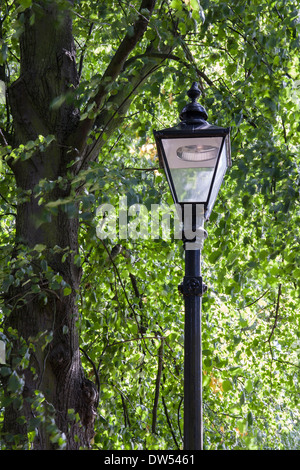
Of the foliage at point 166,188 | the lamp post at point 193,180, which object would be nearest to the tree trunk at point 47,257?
the foliage at point 166,188

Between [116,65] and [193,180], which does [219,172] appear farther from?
[116,65]

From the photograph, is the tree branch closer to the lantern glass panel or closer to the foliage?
the foliage

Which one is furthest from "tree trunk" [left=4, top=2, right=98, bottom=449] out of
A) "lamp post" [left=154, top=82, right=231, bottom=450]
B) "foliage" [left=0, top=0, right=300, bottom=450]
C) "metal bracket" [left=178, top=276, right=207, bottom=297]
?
"metal bracket" [left=178, top=276, right=207, bottom=297]

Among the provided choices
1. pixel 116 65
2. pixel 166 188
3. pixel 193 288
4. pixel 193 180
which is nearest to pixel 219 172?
pixel 193 180

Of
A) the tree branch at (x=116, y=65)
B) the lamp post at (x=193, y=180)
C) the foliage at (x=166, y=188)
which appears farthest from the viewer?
the tree branch at (x=116, y=65)

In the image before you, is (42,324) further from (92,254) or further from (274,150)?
(274,150)

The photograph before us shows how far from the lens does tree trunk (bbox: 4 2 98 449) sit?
3.32 metres

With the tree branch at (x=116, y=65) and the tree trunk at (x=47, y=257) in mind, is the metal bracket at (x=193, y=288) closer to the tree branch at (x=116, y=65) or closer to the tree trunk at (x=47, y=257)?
the tree trunk at (x=47, y=257)

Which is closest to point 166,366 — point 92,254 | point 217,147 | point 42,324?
Answer: point 92,254

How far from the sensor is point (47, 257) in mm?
3598

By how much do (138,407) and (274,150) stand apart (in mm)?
2292

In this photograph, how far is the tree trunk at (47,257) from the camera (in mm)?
3316

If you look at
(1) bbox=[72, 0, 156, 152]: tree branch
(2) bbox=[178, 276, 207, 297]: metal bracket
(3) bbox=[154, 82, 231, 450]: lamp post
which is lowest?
(2) bbox=[178, 276, 207, 297]: metal bracket

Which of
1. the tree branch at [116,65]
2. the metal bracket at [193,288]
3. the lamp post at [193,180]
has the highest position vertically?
the tree branch at [116,65]
